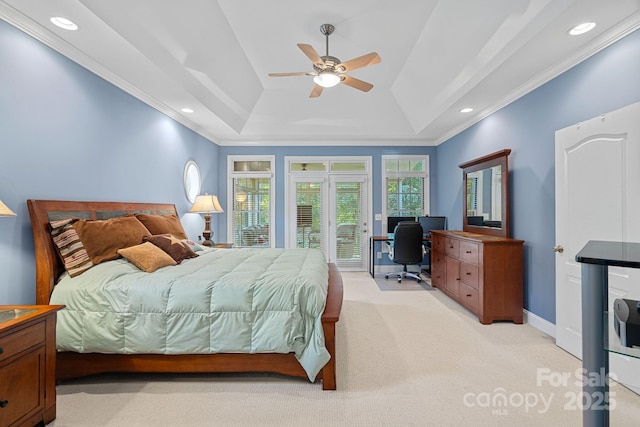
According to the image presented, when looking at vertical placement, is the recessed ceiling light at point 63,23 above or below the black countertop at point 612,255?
above

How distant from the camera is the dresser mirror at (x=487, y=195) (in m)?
3.50

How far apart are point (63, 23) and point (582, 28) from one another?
12.7 feet

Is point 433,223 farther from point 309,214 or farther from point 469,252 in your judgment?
point 309,214

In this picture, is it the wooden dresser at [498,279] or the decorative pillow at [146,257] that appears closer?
the decorative pillow at [146,257]

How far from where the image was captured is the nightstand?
56.6 inches

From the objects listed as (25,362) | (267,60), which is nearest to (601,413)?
(25,362)

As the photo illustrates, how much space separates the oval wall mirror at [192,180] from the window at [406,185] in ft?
11.4

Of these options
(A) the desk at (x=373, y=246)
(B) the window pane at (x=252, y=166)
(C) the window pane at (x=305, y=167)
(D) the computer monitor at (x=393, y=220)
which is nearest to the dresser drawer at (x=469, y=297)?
(A) the desk at (x=373, y=246)

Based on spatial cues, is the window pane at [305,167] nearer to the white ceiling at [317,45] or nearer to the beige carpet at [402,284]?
the white ceiling at [317,45]

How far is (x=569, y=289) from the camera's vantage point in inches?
102

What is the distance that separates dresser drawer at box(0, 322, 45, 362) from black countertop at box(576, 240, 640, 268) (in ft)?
8.15

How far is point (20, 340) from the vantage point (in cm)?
151

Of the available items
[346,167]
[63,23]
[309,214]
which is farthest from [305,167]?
[63,23]

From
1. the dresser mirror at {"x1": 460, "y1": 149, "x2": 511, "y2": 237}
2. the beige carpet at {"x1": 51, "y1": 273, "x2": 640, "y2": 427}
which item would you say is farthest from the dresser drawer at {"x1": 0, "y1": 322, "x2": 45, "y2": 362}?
the dresser mirror at {"x1": 460, "y1": 149, "x2": 511, "y2": 237}
